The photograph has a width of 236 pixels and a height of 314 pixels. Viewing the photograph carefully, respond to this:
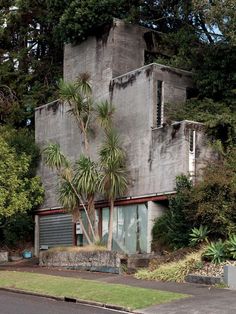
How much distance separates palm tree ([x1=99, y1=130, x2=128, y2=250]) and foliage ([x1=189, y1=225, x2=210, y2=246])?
4353 mm

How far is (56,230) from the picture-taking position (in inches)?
1111

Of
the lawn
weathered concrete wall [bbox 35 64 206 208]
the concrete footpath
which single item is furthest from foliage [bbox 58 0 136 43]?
the lawn

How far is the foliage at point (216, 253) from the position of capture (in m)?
17.3

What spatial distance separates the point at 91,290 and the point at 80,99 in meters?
10.7

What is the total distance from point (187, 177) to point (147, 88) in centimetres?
450

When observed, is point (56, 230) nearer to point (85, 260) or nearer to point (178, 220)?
point (85, 260)

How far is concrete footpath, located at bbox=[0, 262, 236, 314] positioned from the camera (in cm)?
1222

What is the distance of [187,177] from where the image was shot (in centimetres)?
2109

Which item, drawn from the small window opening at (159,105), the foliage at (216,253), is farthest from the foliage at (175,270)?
the small window opening at (159,105)

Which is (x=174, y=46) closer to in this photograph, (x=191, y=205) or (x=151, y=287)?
(x=191, y=205)

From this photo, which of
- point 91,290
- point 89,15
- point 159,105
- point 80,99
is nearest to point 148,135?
point 159,105

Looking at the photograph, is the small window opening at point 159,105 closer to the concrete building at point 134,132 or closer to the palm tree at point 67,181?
the concrete building at point 134,132

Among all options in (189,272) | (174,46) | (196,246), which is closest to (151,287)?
(189,272)

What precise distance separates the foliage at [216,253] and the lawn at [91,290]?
10.7 ft
